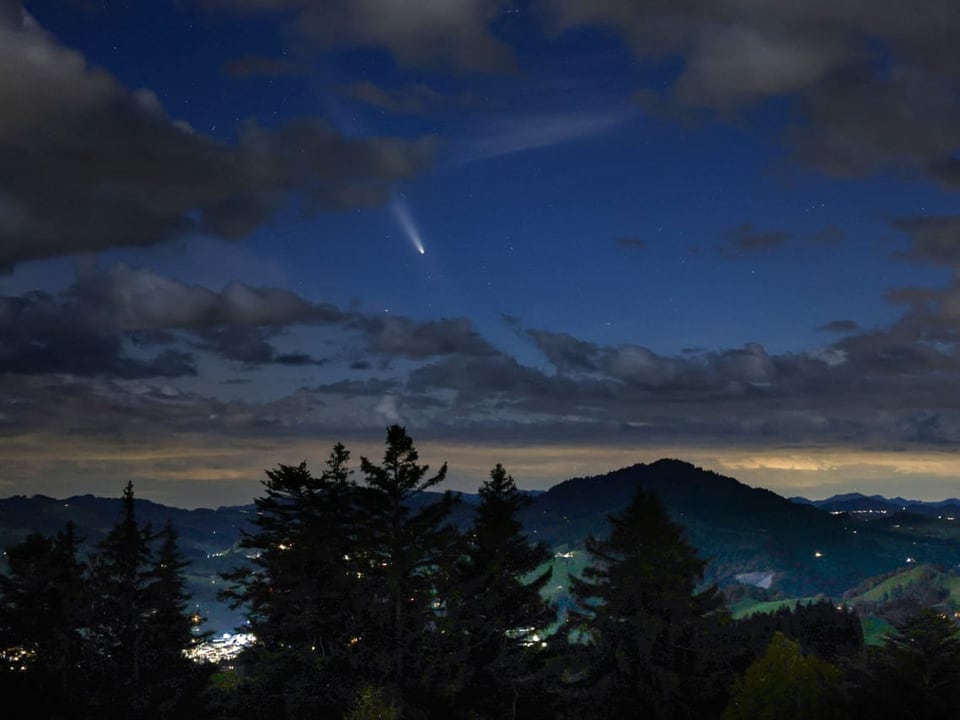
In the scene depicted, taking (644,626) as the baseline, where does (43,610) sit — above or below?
above

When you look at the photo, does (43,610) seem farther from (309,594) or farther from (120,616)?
(309,594)

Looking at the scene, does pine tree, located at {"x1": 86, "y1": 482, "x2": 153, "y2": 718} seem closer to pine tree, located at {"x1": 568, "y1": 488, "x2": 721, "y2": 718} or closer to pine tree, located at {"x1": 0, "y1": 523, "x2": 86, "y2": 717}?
pine tree, located at {"x1": 0, "y1": 523, "x2": 86, "y2": 717}


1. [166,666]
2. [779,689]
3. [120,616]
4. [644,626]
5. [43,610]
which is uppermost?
[43,610]

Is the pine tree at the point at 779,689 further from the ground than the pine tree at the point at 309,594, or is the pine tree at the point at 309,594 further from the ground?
the pine tree at the point at 309,594

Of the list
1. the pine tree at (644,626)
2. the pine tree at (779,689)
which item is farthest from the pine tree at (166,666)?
the pine tree at (779,689)

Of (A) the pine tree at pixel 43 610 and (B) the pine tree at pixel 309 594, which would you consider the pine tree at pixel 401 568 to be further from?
(A) the pine tree at pixel 43 610

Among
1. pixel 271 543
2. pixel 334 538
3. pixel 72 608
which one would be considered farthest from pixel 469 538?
pixel 72 608

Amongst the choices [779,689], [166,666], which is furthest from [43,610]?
[779,689]

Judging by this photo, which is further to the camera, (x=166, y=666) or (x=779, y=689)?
(x=166, y=666)
